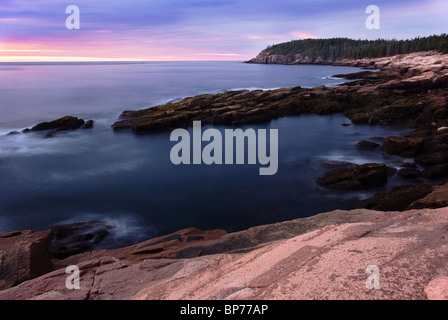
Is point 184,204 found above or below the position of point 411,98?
below

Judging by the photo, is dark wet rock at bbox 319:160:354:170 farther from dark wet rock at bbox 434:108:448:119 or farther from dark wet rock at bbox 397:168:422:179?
dark wet rock at bbox 434:108:448:119

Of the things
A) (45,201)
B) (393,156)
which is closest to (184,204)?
(45,201)

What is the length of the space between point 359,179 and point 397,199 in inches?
147

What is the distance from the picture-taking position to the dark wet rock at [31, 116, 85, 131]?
3300 cm

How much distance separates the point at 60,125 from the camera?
111ft

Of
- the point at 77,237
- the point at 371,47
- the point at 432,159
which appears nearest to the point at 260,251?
the point at 77,237

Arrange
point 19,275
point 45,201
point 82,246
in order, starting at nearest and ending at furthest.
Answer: point 19,275
point 82,246
point 45,201

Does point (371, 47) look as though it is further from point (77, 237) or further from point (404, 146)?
point (77, 237)

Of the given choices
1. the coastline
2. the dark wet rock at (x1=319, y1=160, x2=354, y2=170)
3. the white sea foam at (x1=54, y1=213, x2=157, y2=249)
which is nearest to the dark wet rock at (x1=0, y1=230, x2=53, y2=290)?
the coastline

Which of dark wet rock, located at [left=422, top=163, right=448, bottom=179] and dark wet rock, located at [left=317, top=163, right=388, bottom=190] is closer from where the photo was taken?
dark wet rock, located at [left=317, top=163, right=388, bottom=190]

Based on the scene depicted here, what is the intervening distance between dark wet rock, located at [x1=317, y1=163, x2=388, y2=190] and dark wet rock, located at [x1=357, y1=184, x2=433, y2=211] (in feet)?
6.64

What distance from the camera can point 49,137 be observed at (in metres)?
30.8
